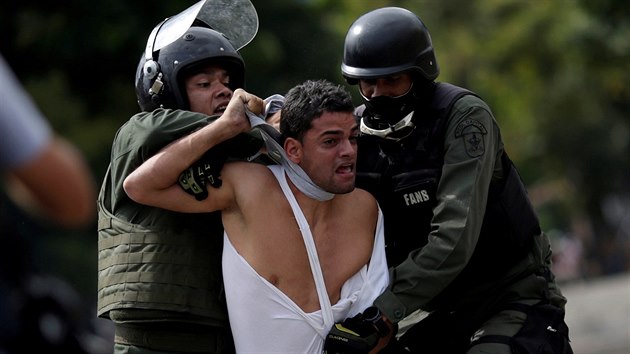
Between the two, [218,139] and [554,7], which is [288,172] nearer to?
[218,139]

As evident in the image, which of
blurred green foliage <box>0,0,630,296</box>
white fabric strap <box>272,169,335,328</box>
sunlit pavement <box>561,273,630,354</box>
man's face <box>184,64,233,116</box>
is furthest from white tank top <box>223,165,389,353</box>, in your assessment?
sunlit pavement <box>561,273,630,354</box>

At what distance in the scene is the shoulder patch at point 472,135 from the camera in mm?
5203

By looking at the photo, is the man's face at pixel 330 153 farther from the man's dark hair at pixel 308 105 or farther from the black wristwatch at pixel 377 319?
the black wristwatch at pixel 377 319

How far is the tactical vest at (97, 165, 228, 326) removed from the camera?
5.05m

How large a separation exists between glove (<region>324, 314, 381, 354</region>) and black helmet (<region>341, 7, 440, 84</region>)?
103 centimetres

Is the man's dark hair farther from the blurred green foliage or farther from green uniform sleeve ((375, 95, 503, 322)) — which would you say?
the blurred green foliage

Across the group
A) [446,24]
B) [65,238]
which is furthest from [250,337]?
[446,24]

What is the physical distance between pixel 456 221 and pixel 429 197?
0.23 meters

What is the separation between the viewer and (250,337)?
4.96 meters

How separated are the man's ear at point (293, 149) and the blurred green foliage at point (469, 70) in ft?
24.7

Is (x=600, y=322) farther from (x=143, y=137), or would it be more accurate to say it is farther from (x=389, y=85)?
(x=143, y=137)

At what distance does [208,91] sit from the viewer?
5.41 m

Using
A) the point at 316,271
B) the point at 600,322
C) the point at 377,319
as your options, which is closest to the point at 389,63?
the point at 316,271


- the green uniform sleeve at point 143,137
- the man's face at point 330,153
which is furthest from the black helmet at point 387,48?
the green uniform sleeve at point 143,137
